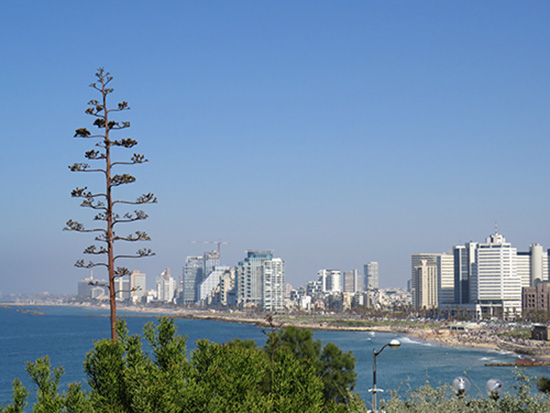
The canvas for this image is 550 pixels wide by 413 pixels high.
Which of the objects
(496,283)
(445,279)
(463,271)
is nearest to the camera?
(496,283)

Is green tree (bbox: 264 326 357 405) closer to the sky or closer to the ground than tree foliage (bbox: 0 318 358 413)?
closer to the ground

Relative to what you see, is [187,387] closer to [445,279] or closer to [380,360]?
[380,360]

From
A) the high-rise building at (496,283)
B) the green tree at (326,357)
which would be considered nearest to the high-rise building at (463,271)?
the high-rise building at (496,283)

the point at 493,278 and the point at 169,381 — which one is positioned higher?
the point at 169,381

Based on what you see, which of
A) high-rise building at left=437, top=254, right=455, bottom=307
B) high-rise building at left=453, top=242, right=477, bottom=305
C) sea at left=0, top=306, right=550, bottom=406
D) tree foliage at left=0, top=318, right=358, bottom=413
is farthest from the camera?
high-rise building at left=437, top=254, right=455, bottom=307

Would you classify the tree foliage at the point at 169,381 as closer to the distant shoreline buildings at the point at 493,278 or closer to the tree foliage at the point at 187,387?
the tree foliage at the point at 187,387

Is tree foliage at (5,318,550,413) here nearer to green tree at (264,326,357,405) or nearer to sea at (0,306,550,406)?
green tree at (264,326,357,405)

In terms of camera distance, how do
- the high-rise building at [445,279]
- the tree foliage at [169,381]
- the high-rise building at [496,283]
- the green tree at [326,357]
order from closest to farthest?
the tree foliage at [169,381] → the green tree at [326,357] → the high-rise building at [496,283] → the high-rise building at [445,279]

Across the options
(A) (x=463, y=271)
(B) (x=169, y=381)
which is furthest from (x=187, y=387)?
(A) (x=463, y=271)

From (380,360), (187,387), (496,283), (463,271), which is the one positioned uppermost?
(187,387)

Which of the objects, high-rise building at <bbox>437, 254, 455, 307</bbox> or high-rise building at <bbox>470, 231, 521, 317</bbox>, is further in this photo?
high-rise building at <bbox>437, 254, 455, 307</bbox>

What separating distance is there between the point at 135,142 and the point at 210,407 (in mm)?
3973

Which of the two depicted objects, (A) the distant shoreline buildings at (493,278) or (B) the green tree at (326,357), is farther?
(A) the distant shoreline buildings at (493,278)

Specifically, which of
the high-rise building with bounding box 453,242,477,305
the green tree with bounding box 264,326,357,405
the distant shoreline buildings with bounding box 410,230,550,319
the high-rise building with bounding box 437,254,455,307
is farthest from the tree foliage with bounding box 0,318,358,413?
the high-rise building with bounding box 437,254,455,307
